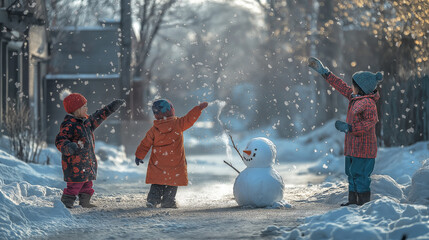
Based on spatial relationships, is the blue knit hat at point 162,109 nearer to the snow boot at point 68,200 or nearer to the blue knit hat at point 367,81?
the snow boot at point 68,200

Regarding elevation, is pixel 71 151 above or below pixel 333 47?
below

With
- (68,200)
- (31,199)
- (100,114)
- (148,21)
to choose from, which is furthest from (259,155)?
(148,21)

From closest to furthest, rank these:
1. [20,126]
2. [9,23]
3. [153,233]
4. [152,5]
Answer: [153,233], [20,126], [9,23], [152,5]

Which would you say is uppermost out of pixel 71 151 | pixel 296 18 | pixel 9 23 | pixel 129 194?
pixel 296 18

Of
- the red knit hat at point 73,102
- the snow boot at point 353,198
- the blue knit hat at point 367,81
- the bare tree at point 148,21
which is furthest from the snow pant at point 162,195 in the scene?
the bare tree at point 148,21

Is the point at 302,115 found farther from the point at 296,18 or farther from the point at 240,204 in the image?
the point at 240,204

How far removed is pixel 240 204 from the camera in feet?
25.9

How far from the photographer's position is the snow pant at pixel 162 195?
8.05 metres

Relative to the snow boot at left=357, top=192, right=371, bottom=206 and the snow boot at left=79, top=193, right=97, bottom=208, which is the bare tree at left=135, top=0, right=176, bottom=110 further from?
the snow boot at left=357, top=192, right=371, bottom=206

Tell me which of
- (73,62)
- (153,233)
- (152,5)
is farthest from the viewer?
(152,5)

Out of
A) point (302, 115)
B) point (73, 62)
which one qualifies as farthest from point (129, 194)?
point (302, 115)

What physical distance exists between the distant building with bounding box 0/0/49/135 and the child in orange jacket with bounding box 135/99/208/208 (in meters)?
6.39

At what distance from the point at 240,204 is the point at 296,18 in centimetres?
2121

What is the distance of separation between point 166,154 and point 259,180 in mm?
1197
